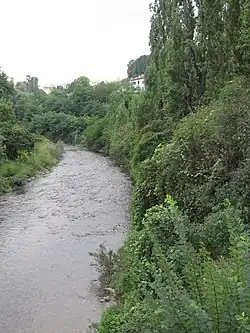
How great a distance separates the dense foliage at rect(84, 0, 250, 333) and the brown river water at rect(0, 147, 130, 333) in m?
1.04

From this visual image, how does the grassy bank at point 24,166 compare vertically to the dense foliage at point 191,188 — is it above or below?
below

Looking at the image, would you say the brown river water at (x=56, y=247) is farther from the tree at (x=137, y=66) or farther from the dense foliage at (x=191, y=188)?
the tree at (x=137, y=66)

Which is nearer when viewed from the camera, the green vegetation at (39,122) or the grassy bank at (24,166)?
the grassy bank at (24,166)

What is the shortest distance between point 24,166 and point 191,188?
792 inches

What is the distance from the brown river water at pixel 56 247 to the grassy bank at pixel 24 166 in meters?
0.97

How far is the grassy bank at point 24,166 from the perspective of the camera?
2357 centimetres

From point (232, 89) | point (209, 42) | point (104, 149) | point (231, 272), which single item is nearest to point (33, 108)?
point (104, 149)

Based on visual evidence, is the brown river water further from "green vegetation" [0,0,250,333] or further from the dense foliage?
the dense foliage

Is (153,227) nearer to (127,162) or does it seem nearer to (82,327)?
(82,327)

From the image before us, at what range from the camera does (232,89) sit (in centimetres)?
1038

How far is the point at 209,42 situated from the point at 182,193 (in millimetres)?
8825

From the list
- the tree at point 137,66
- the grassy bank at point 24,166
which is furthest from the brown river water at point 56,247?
the tree at point 137,66

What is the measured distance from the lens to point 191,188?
374 inches

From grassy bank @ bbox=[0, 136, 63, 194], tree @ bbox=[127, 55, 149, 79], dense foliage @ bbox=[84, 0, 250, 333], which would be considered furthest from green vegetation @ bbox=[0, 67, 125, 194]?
tree @ bbox=[127, 55, 149, 79]
